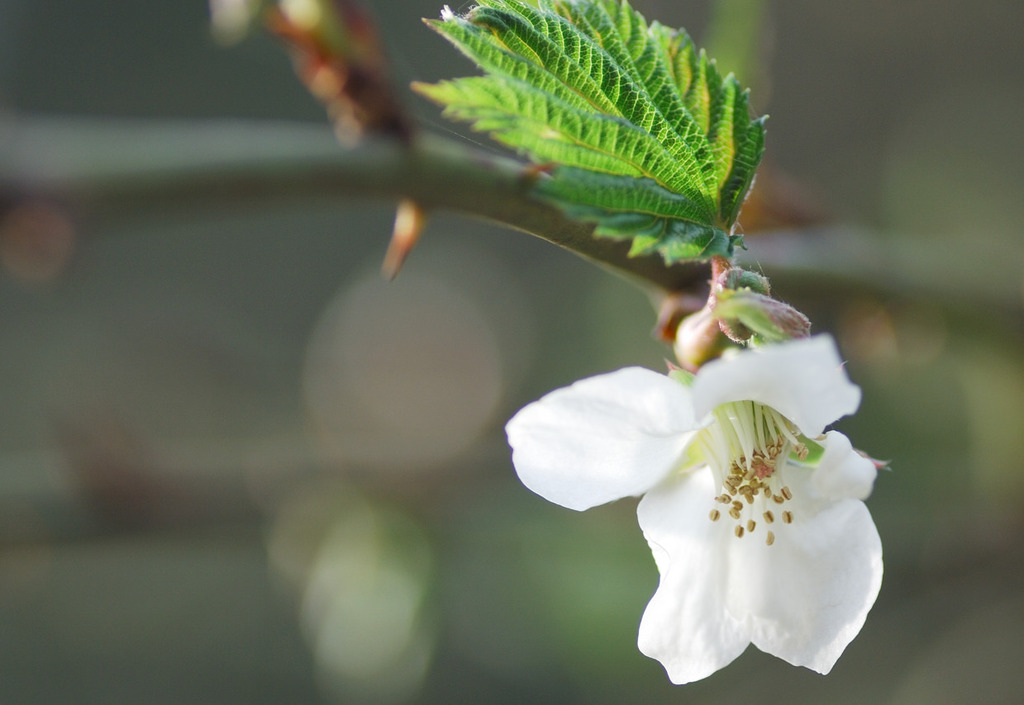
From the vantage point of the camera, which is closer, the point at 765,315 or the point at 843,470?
the point at 765,315

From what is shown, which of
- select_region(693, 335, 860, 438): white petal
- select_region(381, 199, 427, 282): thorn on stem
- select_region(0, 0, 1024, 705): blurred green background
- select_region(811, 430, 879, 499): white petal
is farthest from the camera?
select_region(0, 0, 1024, 705): blurred green background

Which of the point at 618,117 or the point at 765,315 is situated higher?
the point at 618,117

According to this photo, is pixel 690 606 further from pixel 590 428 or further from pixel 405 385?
pixel 405 385

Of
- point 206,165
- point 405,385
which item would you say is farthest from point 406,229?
point 405,385

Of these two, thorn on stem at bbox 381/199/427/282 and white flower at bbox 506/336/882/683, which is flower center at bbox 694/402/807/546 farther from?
thorn on stem at bbox 381/199/427/282

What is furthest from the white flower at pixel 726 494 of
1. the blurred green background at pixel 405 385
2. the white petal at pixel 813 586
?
the blurred green background at pixel 405 385

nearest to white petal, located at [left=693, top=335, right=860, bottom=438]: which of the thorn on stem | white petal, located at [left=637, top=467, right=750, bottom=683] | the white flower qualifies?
the white flower

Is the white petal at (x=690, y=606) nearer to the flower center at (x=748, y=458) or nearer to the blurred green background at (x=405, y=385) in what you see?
the flower center at (x=748, y=458)
